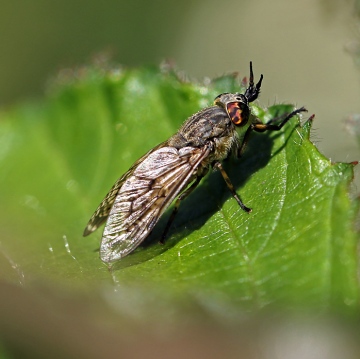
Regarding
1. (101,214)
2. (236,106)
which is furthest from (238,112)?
(101,214)

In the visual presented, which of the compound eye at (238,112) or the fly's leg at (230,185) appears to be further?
the compound eye at (238,112)

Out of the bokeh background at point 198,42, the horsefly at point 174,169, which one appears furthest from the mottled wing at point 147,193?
the bokeh background at point 198,42

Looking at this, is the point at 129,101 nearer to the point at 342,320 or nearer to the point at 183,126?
the point at 183,126

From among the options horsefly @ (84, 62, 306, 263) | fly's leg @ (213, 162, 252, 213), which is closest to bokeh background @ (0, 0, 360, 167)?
horsefly @ (84, 62, 306, 263)

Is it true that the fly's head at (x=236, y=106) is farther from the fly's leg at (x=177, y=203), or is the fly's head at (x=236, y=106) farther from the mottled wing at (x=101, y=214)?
the mottled wing at (x=101, y=214)

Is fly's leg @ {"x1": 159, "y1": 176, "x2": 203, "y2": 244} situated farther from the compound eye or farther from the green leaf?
the compound eye
